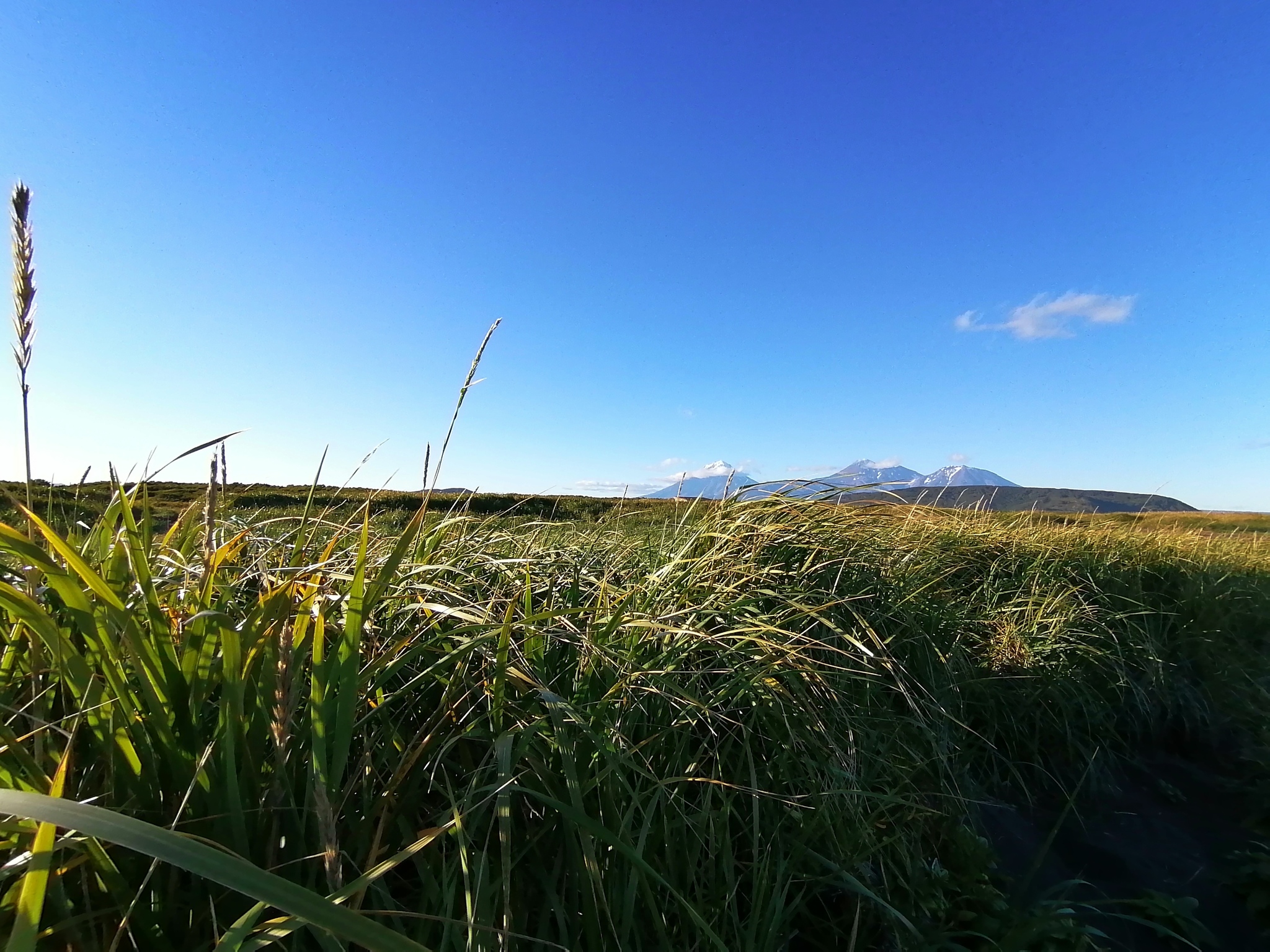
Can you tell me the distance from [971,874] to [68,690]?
276cm

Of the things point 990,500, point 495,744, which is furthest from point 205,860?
point 990,500

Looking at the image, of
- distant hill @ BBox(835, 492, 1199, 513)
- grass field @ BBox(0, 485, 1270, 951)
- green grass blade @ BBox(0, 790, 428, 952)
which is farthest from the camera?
distant hill @ BBox(835, 492, 1199, 513)

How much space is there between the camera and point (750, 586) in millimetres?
2520

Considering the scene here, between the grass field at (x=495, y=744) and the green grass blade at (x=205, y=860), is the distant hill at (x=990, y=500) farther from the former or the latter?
the green grass blade at (x=205, y=860)

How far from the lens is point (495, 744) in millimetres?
1287

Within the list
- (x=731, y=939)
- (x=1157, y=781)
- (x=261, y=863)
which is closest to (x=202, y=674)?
(x=261, y=863)

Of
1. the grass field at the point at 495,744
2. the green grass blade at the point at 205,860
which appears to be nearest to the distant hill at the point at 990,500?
the grass field at the point at 495,744

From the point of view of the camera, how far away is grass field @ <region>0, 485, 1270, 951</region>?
1.08 m

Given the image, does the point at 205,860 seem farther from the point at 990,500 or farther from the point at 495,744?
the point at 990,500

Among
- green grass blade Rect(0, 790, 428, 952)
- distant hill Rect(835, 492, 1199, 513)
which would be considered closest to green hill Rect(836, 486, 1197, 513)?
distant hill Rect(835, 492, 1199, 513)

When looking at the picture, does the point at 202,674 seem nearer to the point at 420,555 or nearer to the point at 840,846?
the point at 420,555

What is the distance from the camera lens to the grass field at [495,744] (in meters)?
1.08

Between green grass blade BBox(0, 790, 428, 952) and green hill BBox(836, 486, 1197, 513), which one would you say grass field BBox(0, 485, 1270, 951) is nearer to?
green grass blade BBox(0, 790, 428, 952)

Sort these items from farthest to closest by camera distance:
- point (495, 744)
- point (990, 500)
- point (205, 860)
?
point (990, 500)
point (495, 744)
point (205, 860)
